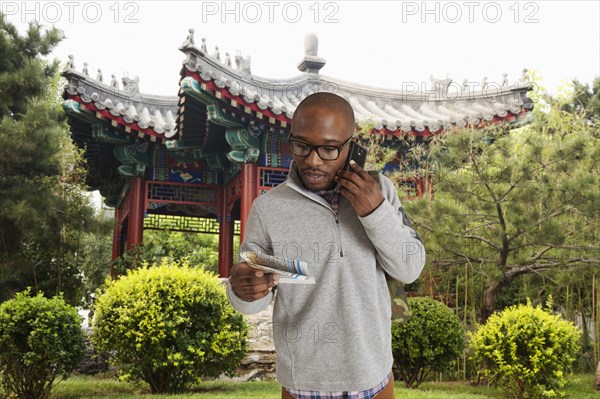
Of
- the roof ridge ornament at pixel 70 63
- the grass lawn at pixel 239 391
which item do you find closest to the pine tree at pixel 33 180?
the roof ridge ornament at pixel 70 63

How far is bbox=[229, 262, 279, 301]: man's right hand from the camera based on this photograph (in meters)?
1.46

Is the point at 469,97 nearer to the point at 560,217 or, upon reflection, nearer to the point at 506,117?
the point at 506,117

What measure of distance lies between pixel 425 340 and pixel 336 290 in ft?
15.9

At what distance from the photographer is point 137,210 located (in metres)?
8.53

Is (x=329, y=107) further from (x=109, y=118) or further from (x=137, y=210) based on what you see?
(x=137, y=210)

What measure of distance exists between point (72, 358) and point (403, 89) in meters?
6.30

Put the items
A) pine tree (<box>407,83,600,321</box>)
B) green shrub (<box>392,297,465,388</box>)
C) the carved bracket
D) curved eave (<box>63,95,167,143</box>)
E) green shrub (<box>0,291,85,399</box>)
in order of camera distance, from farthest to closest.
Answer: curved eave (<box>63,95,167,143</box>) < the carved bracket < green shrub (<box>392,297,465,388</box>) < pine tree (<box>407,83,600,321</box>) < green shrub (<box>0,291,85,399</box>)

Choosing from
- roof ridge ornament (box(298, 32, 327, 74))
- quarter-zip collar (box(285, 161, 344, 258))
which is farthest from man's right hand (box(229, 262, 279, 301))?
roof ridge ornament (box(298, 32, 327, 74))

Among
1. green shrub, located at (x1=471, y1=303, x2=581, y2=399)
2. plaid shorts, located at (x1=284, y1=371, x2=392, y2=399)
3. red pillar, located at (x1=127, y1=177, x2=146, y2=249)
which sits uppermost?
red pillar, located at (x1=127, y1=177, x2=146, y2=249)

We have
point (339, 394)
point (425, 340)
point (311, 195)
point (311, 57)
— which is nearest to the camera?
point (339, 394)

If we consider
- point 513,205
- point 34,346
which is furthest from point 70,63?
point 513,205

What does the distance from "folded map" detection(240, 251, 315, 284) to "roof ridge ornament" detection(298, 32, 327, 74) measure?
8.12m

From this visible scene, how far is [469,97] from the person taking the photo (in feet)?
28.8

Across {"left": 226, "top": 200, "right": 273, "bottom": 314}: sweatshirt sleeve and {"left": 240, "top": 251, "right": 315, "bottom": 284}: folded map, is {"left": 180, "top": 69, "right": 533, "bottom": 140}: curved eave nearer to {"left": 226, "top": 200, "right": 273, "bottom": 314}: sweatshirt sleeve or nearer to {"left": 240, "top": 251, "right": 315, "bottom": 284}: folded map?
{"left": 226, "top": 200, "right": 273, "bottom": 314}: sweatshirt sleeve
